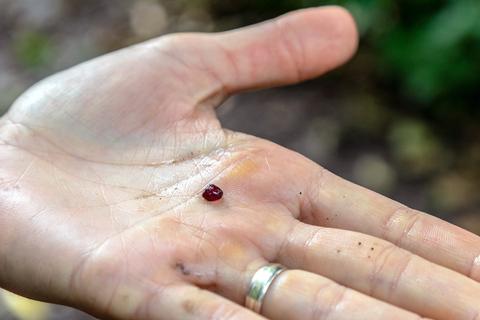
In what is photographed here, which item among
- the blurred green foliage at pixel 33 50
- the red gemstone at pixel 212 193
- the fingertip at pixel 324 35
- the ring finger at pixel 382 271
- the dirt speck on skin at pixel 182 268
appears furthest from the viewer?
the blurred green foliage at pixel 33 50

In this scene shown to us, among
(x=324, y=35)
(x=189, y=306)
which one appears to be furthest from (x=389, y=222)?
(x=324, y=35)

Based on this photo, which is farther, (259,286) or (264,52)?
(264,52)

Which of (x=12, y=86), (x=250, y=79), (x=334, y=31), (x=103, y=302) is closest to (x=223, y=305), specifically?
(x=103, y=302)

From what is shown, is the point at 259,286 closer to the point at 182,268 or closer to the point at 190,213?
the point at 182,268

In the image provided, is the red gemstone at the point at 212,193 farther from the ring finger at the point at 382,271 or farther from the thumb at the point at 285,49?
the thumb at the point at 285,49

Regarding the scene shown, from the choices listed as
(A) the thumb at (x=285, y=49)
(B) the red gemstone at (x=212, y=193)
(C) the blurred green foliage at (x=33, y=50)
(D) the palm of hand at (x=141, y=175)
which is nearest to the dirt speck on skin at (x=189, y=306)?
(D) the palm of hand at (x=141, y=175)
